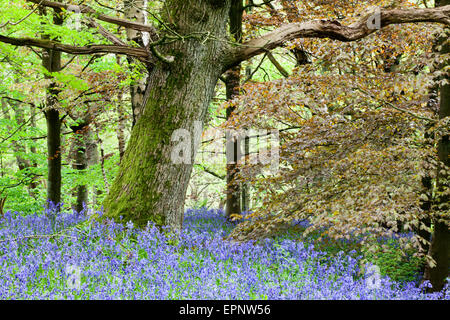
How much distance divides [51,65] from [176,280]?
7.36 m

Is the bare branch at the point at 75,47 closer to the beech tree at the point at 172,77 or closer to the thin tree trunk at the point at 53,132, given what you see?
the beech tree at the point at 172,77

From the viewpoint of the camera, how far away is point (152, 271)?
3.61 meters

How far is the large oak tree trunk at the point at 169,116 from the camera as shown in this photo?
5613mm

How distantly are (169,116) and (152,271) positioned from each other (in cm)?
268

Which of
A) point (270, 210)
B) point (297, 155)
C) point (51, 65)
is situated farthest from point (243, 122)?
point (51, 65)

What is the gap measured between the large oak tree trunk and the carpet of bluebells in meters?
0.49

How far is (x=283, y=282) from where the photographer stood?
12.4ft

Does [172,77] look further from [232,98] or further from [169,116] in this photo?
[232,98]

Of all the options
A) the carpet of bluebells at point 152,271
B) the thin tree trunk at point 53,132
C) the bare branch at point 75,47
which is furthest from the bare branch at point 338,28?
the thin tree trunk at point 53,132

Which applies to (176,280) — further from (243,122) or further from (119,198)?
(243,122)

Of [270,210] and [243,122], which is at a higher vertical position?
[243,122]

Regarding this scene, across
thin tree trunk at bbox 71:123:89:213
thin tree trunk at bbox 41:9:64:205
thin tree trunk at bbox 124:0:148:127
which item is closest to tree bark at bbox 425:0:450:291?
thin tree trunk at bbox 124:0:148:127

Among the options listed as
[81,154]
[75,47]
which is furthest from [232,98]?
[81,154]

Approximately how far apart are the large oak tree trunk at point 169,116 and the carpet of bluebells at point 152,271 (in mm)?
487
